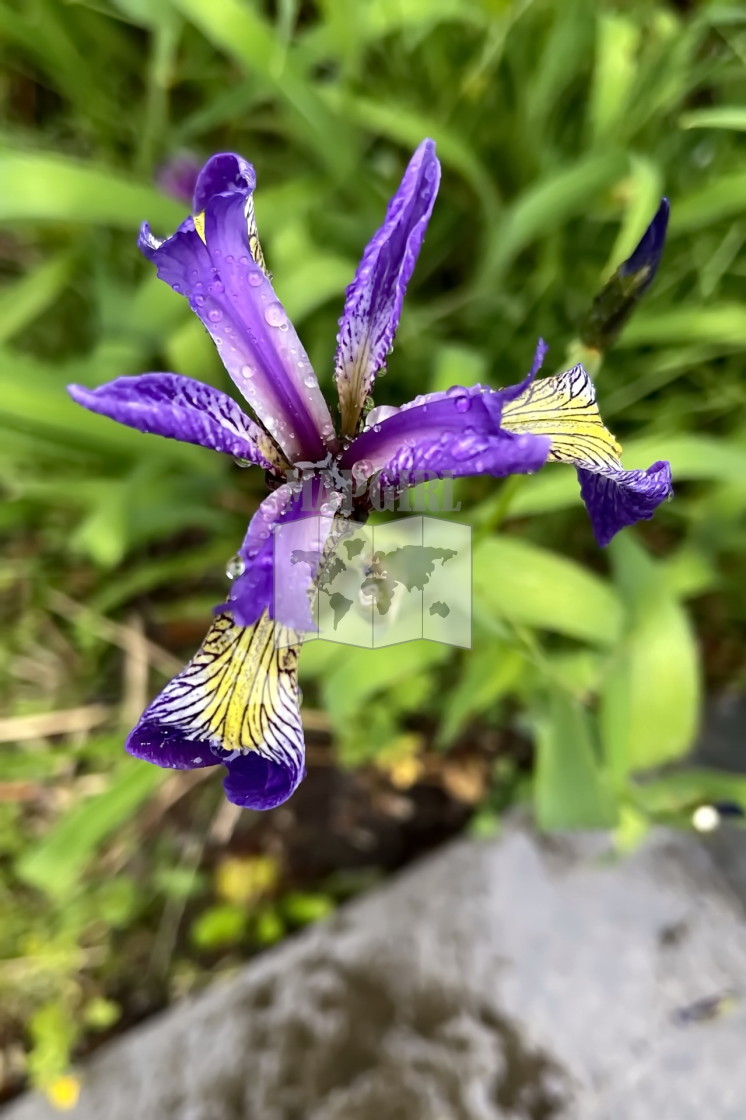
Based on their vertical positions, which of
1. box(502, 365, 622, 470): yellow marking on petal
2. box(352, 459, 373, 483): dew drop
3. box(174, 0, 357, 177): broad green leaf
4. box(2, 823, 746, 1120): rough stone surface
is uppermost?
box(174, 0, 357, 177): broad green leaf

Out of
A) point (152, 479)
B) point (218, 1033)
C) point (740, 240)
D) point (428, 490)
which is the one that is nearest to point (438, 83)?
point (740, 240)

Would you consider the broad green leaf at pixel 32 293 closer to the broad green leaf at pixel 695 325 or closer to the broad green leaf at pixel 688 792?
the broad green leaf at pixel 695 325

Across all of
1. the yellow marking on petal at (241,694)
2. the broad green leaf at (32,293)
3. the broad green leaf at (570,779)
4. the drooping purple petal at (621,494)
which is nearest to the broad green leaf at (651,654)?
the broad green leaf at (570,779)

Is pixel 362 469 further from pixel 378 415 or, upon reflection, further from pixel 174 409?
pixel 174 409

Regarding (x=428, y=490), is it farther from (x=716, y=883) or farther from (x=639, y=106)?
(x=716, y=883)

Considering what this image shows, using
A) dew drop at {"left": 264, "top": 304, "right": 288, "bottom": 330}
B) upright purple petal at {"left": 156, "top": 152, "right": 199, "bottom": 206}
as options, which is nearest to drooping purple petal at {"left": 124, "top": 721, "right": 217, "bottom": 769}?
dew drop at {"left": 264, "top": 304, "right": 288, "bottom": 330}

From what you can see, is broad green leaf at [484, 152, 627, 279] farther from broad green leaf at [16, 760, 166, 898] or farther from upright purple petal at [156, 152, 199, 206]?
broad green leaf at [16, 760, 166, 898]

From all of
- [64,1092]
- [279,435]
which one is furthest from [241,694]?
[64,1092]
